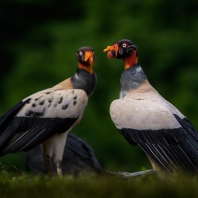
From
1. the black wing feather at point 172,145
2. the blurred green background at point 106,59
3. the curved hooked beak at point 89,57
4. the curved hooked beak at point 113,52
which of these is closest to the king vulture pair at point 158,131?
the black wing feather at point 172,145

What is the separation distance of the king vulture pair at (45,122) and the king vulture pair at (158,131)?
79 cm

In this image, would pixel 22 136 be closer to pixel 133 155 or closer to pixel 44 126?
pixel 44 126

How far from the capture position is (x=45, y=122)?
7.73 meters

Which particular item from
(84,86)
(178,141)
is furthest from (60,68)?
(178,141)

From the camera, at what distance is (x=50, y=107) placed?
7793mm

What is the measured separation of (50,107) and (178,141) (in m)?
1.55

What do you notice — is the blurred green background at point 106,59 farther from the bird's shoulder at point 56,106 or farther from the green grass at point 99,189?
the green grass at point 99,189

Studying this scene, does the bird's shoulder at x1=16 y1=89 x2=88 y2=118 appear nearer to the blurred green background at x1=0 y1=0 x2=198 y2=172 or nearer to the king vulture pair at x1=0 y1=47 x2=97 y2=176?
the king vulture pair at x1=0 y1=47 x2=97 y2=176

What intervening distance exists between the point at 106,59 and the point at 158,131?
744cm

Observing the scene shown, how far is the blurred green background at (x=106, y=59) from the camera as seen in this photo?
14.0 meters

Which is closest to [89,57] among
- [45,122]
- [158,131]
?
[45,122]

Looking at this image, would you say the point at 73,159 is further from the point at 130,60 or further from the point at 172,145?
the point at 172,145

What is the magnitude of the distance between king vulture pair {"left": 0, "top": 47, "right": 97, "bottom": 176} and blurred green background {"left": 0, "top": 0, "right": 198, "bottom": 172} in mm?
5451

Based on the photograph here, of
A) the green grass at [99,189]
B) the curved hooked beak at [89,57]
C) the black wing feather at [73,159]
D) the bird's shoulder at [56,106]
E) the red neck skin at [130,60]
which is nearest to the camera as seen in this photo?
the green grass at [99,189]
